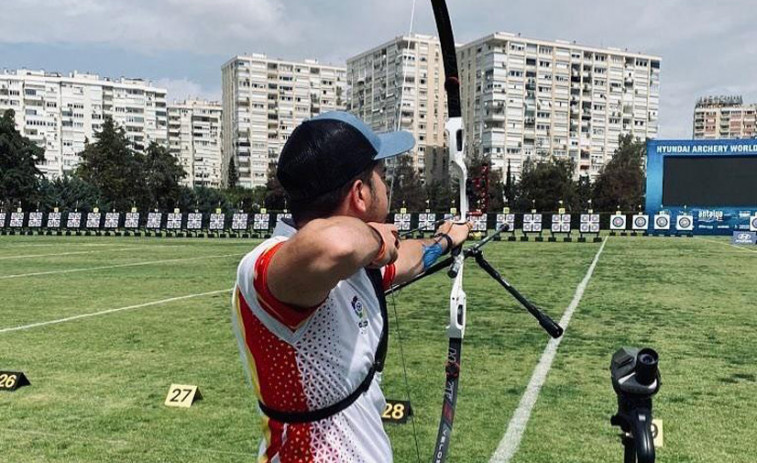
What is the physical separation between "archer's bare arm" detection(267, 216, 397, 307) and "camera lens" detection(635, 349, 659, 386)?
84cm

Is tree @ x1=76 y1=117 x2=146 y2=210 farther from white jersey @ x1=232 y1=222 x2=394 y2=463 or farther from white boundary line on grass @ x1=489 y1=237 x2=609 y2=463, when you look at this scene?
white jersey @ x1=232 y1=222 x2=394 y2=463

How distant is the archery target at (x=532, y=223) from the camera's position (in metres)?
35.3

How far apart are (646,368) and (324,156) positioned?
1060mm

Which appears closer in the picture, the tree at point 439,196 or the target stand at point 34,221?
the target stand at point 34,221

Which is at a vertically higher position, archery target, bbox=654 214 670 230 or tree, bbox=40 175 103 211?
tree, bbox=40 175 103 211

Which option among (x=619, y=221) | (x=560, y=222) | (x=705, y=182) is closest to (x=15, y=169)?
(x=560, y=222)

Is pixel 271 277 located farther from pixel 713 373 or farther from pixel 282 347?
pixel 713 373

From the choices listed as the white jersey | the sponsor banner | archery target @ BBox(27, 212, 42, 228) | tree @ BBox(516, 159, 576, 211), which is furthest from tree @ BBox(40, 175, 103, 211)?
the white jersey

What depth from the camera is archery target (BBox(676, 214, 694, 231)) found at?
37.6 metres

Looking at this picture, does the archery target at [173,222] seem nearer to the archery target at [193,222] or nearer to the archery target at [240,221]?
the archery target at [193,222]

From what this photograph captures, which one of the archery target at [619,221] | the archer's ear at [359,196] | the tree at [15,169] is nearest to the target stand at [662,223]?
the archery target at [619,221]

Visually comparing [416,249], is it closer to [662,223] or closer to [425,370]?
[425,370]

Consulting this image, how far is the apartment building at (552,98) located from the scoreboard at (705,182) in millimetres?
70427

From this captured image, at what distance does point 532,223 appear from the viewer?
35.4m
